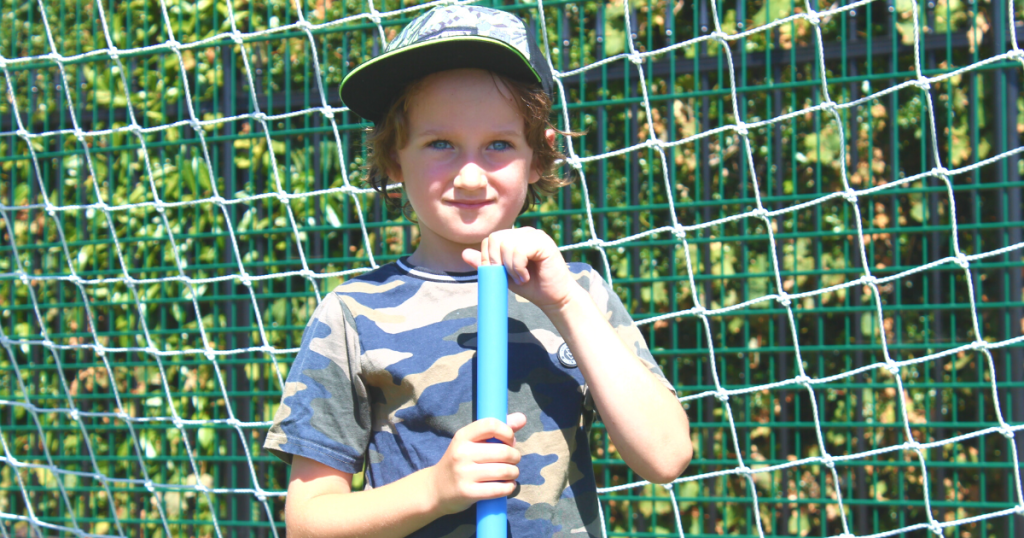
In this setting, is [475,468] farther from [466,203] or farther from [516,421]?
[466,203]

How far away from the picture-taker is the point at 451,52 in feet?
2.84

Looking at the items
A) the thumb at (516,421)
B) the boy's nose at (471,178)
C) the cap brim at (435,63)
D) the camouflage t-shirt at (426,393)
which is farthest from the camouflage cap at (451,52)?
the thumb at (516,421)

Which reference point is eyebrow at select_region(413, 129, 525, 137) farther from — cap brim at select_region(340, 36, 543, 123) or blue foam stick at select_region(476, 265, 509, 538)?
blue foam stick at select_region(476, 265, 509, 538)

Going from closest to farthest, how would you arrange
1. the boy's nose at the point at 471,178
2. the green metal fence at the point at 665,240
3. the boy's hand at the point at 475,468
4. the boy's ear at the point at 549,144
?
the boy's hand at the point at 475,468
the boy's nose at the point at 471,178
the boy's ear at the point at 549,144
the green metal fence at the point at 665,240

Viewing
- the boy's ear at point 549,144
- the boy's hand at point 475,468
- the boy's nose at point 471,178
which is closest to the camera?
the boy's hand at point 475,468

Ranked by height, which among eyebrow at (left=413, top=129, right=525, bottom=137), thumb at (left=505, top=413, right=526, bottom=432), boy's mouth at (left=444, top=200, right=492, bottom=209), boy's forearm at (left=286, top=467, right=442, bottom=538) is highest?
eyebrow at (left=413, top=129, right=525, bottom=137)

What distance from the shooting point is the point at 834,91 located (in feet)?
5.79

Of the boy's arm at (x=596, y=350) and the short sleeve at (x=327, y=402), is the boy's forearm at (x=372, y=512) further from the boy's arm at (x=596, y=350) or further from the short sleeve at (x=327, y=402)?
the boy's arm at (x=596, y=350)

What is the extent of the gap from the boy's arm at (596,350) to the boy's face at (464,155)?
72mm

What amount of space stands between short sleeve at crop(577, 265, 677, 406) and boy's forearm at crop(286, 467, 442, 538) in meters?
0.24

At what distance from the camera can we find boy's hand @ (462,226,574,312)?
0.78m

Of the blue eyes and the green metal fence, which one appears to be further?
the green metal fence

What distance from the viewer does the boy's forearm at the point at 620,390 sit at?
0.80m

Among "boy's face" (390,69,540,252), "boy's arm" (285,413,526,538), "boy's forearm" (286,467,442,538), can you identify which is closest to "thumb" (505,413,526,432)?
"boy's arm" (285,413,526,538)
